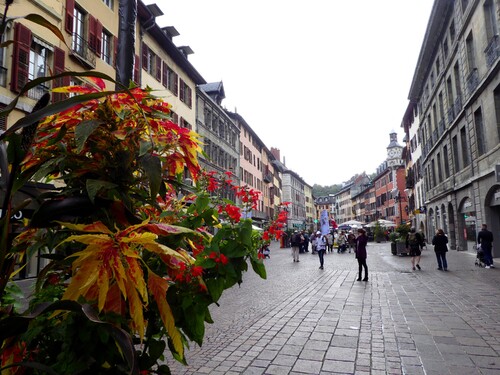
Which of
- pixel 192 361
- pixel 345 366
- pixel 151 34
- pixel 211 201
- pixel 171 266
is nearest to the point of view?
pixel 171 266

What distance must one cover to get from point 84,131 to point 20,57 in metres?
14.1

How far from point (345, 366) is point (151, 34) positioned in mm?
22991

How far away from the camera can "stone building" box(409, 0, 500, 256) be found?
57.1 feet

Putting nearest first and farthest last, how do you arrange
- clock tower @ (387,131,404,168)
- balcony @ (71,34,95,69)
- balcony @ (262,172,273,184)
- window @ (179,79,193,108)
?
balcony @ (71,34,95,69)
window @ (179,79,193,108)
balcony @ (262,172,273,184)
clock tower @ (387,131,404,168)

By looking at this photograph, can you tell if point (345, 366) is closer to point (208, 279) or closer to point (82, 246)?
point (208, 279)

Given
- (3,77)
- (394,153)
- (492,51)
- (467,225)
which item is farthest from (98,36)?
(394,153)

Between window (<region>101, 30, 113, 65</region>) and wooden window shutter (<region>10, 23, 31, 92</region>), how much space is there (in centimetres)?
501

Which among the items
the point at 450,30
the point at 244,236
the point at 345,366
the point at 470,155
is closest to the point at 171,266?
the point at 244,236

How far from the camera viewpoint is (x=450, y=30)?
80.1 feet

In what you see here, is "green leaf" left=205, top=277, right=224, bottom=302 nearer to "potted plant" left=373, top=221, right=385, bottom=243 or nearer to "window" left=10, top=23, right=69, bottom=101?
"window" left=10, top=23, right=69, bottom=101

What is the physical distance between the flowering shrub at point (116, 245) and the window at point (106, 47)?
18.4m

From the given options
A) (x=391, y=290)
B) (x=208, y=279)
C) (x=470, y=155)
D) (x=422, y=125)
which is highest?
(x=422, y=125)

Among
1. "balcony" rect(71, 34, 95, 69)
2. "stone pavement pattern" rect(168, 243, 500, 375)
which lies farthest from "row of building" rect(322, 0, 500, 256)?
"balcony" rect(71, 34, 95, 69)

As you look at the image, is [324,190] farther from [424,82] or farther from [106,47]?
[106,47]
